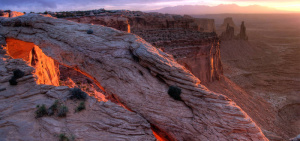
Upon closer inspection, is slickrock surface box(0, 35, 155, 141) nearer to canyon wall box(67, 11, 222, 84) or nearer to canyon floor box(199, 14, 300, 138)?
canyon wall box(67, 11, 222, 84)

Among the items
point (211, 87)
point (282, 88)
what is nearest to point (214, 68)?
point (211, 87)

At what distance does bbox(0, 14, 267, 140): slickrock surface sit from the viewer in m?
7.36

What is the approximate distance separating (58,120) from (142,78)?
4.21 m

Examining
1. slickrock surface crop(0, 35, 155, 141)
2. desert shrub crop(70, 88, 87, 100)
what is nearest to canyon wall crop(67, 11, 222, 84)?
desert shrub crop(70, 88, 87, 100)

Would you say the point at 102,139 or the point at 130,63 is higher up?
the point at 130,63

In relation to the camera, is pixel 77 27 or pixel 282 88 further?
pixel 282 88

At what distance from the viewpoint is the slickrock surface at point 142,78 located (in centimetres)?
736

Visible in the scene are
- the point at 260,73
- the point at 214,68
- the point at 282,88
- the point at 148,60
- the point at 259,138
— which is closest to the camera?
the point at 259,138

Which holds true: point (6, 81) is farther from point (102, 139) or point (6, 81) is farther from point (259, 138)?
point (259, 138)

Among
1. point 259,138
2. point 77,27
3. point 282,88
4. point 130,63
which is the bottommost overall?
point 282,88

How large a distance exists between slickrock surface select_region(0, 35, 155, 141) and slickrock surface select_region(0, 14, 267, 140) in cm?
114

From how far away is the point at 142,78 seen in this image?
30.3 feet

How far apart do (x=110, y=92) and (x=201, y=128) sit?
5.03m

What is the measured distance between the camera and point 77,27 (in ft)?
40.8
